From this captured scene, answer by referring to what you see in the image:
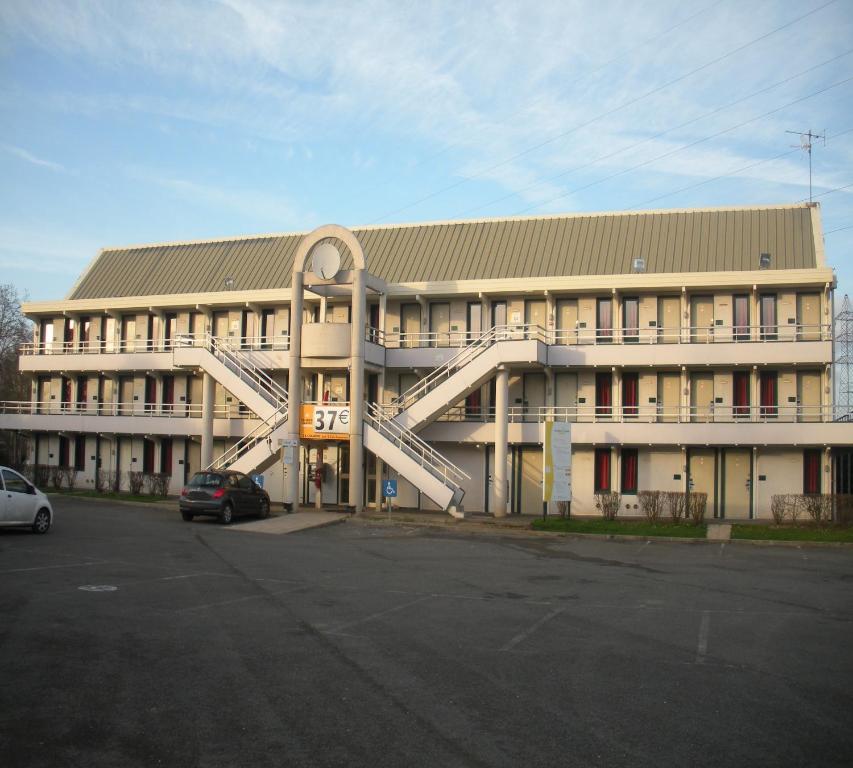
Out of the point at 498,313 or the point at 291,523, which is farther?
the point at 498,313

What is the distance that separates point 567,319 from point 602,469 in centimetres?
602

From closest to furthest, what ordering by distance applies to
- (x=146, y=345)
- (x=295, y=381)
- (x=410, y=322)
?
(x=295, y=381)
(x=410, y=322)
(x=146, y=345)

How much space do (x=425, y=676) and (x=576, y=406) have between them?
2459 cm

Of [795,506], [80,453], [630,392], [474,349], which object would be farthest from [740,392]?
[80,453]

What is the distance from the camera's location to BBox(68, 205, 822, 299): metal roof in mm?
33750

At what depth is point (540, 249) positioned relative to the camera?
36.3 m

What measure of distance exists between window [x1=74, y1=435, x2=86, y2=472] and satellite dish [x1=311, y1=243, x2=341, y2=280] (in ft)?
57.4

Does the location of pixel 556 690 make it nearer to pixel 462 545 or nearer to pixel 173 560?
pixel 173 560

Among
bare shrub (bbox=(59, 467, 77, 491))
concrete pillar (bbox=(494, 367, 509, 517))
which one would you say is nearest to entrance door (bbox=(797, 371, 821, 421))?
concrete pillar (bbox=(494, 367, 509, 517))

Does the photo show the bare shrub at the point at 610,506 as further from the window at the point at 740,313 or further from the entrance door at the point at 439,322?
the entrance door at the point at 439,322

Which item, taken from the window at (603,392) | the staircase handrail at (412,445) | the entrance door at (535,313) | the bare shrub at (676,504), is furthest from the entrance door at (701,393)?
the staircase handrail at (412,445)

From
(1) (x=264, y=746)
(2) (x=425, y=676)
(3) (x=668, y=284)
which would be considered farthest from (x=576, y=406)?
(1) (x=264, y=746)

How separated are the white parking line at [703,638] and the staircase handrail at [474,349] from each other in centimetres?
1850

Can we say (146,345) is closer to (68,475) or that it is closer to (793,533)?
(68,475)
